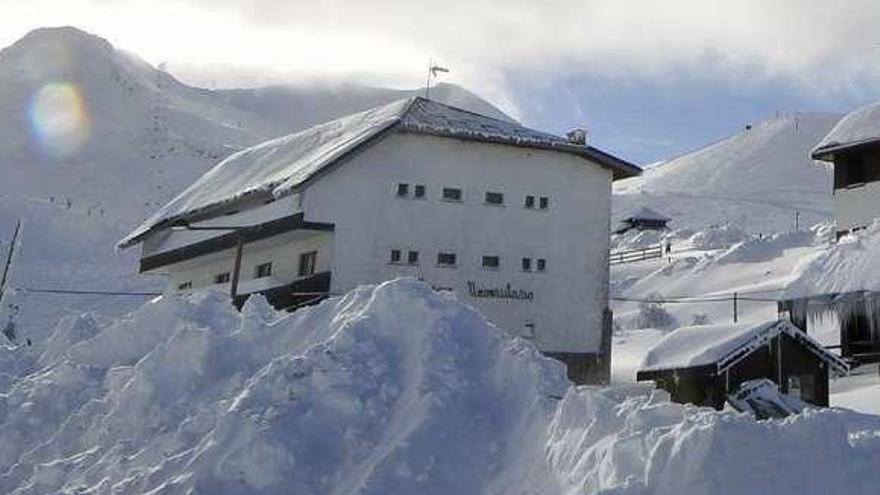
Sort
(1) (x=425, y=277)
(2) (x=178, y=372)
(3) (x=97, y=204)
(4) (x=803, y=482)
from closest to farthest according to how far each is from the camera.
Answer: (4) (x=803, y=482) → (2) (x=178, y=372) → (1) (x=425, y=277) → (3) (x=97, y=204)

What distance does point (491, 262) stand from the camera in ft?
100

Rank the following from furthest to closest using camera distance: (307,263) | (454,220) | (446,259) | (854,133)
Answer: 1. (854,133)
2. (307,263)
3. (454,220)
4. (446,259)

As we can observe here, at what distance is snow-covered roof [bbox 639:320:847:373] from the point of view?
19656 mm

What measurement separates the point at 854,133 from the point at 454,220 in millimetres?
13198

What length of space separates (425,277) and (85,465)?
1873cm

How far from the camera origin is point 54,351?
16328 mm

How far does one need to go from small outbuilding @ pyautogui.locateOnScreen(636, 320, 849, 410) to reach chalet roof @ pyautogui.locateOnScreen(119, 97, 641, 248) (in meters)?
10.8

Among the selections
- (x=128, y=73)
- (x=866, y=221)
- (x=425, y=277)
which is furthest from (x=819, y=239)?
(x=128, y=73)

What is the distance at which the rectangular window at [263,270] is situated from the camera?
32750 millimetres

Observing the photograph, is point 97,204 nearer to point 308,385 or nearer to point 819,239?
point 819,239

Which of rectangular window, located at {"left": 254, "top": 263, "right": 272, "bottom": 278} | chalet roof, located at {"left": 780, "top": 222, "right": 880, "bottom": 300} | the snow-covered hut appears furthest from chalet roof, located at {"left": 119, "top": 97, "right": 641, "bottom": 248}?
the snow-covered hut

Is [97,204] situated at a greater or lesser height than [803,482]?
greater

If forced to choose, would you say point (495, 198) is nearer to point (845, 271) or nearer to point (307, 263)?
point (307, 263)

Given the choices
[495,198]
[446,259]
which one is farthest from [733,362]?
[495,198]
